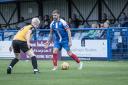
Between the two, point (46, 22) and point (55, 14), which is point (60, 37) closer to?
point (55, 14)

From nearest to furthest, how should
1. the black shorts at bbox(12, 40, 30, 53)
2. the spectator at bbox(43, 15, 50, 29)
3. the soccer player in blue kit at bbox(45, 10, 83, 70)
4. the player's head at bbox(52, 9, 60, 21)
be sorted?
the black shorts at bbox(12, 40, 30, 53) < the player's head at bbox(52, 9, 60, 21) < the soccer player in blue kit at bbox(45, 10, 83, 70) < the spectator at bbox(43, 15, 50, 29)

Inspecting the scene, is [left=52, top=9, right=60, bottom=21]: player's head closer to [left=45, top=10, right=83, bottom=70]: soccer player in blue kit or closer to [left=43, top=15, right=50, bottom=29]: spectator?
[left=45, top=10, right=83, bottom=70]: soccer player in blue kit

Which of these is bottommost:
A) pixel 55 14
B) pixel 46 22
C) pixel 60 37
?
pixel 60 37

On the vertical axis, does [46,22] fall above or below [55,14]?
below

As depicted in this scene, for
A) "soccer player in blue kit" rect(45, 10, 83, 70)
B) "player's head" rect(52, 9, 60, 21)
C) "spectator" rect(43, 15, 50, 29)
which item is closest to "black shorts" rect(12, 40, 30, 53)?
"player's head" rect(52, 9, 60, 21)

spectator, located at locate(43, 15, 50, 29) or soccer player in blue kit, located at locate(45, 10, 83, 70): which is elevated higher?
spectator, located at locate(43, 15, 50, 29)

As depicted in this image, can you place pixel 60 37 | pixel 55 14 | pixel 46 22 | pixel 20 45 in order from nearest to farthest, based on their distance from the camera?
pixel 20 45
pixel 55 14
pixel 60 37
pixel 46 22

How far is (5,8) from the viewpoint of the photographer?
3872 cm

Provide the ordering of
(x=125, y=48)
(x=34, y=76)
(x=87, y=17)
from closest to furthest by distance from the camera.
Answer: (x=34, y=76) → (x=125, y=48) → (x=87, y=17)

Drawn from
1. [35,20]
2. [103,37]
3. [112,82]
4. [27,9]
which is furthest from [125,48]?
[27,9]

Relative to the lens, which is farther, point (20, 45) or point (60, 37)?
point (60, 37)

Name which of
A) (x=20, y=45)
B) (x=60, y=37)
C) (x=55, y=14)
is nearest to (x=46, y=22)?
(x=60, y=37)

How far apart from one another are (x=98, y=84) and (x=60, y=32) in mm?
5757

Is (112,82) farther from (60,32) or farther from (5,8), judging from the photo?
(5,8)
